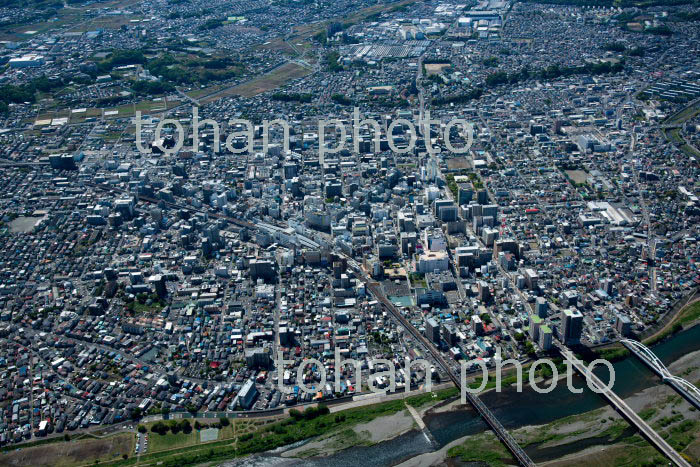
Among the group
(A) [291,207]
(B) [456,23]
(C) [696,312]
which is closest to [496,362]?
(C) [696,312]

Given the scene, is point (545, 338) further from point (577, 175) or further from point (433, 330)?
point (577, 175)

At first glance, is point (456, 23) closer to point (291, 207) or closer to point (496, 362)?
point (291, 207)

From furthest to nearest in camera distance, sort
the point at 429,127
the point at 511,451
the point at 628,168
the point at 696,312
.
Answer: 1. the point at 429,127
2. the point at 628,168
3. the point at 696,312
4. the point at 511,451

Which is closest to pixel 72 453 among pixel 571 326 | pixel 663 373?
pixel 571 326

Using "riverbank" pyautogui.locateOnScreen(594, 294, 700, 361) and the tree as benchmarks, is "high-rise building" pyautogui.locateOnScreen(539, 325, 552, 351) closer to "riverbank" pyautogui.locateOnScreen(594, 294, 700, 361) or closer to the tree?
"riverbank" pyautogui.locateOnScreen(594, 294, 700, 361)

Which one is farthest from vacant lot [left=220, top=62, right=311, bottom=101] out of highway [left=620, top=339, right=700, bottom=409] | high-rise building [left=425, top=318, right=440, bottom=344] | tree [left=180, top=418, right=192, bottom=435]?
highway [left=620, top=339, right=700, bottom=409]
